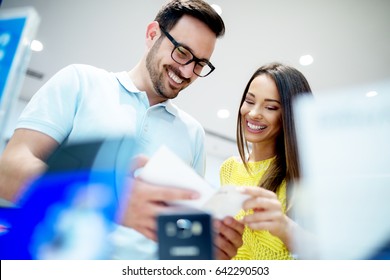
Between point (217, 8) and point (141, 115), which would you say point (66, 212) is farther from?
point (217, 8)

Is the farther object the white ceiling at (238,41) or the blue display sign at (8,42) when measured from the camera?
the white ceiling at (238,41)

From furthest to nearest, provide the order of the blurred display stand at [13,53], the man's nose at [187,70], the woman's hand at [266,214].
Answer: the man's nose at [187,70] → the woman's hand at [266,214] → the blurred display stand at [13,53]

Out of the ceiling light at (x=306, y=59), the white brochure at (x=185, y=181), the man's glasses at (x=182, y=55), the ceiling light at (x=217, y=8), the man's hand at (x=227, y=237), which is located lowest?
the man's hand at (x=227, y=237)

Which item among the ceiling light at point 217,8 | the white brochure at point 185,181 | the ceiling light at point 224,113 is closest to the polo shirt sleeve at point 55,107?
the white brochure at point 185,181

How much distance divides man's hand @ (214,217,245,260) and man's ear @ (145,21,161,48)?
0.69 metres

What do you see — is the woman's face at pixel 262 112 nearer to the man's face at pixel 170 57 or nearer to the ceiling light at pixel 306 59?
the man's face at pixel 170 57

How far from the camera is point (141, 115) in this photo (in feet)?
2.63

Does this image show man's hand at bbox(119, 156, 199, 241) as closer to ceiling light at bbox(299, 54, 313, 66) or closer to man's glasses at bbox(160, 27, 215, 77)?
man's glasses at bbox(160, 27, 215, 77)

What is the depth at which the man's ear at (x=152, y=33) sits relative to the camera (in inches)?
37.4

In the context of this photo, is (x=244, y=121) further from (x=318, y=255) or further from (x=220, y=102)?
(x=220, y=102)

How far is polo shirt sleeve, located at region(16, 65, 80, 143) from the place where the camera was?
0.68 m

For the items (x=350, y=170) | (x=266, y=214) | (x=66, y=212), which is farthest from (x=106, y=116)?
(x=350, y=170)

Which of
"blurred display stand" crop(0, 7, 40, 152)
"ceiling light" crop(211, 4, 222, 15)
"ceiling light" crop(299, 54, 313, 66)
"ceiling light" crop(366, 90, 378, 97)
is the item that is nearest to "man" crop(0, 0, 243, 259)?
"ceiling light" crop(211, 4, 222, 15)
